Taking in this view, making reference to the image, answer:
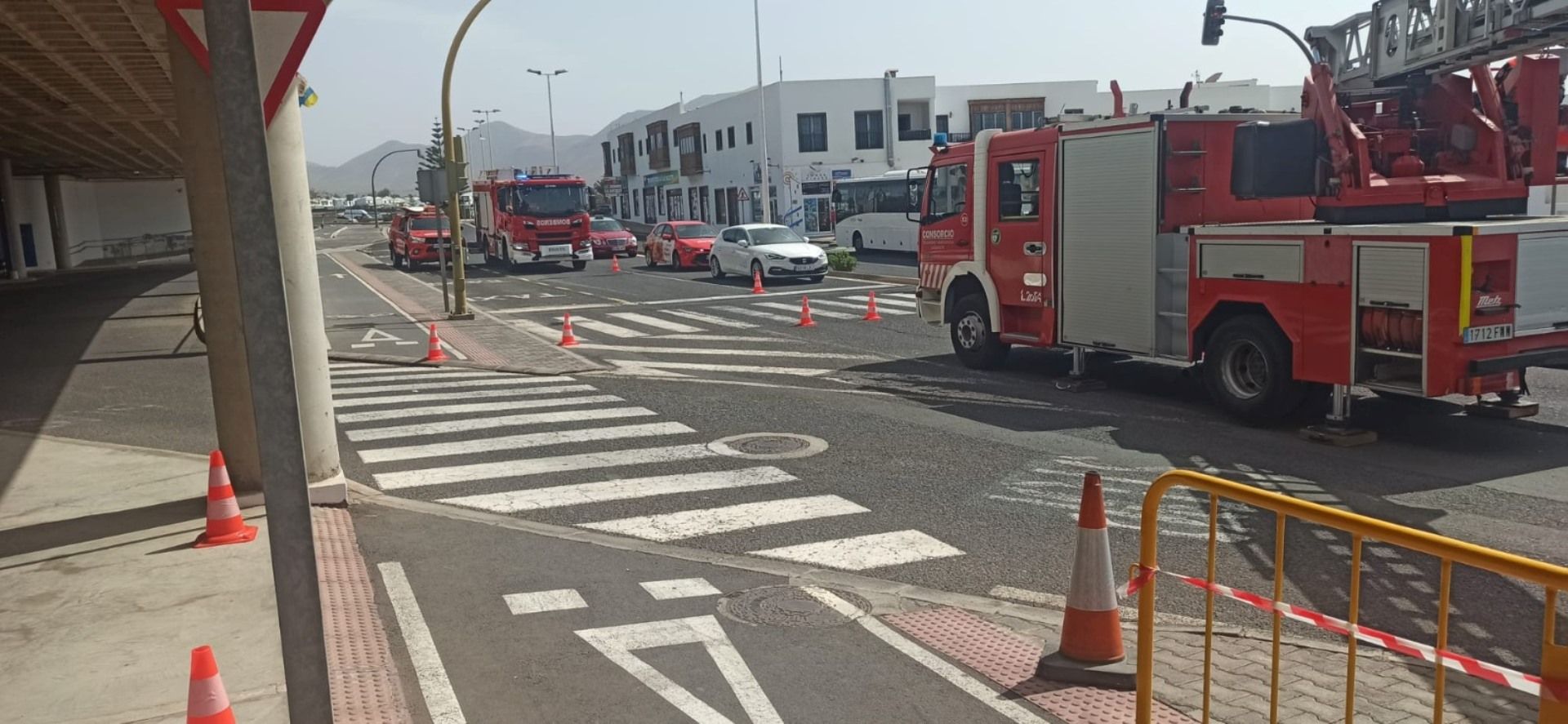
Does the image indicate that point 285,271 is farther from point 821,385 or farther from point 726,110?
point 726,110

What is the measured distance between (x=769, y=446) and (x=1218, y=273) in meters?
4.36

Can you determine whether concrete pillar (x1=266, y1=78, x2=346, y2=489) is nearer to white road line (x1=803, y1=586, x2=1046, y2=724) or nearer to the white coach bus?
white road line (x1=803, y1=586, x2=1046, y2=724)

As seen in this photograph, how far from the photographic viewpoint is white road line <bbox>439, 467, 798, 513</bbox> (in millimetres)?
8836

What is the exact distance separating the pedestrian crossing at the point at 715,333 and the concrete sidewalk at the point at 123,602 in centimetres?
735

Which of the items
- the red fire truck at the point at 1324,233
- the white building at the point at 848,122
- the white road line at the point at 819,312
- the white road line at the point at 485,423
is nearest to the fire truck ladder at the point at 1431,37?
the red fire truck at the point at 1324,233

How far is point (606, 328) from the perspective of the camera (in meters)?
21.1

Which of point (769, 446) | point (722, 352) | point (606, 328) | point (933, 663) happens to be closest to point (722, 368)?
point (722, 352)

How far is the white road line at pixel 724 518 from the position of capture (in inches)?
315

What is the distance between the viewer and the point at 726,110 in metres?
69.4

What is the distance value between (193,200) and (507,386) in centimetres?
661

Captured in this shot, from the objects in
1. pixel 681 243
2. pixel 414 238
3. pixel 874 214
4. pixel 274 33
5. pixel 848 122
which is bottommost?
pixel 681 243

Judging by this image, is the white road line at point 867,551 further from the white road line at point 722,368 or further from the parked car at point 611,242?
the parked car at point 611,242

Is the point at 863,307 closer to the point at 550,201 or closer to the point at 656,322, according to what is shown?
the point at 656,322

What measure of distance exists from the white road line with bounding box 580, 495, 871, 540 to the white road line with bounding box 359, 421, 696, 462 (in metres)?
2.79
